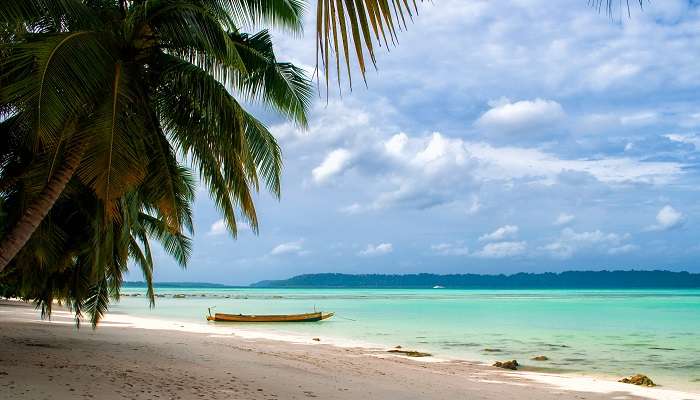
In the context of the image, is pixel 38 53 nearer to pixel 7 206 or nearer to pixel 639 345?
pixel 7 206

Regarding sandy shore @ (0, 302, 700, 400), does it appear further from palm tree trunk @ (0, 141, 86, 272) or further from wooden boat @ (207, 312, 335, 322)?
wooden boat @ (207, 312, 335, 322)

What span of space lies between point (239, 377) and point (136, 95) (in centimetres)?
498

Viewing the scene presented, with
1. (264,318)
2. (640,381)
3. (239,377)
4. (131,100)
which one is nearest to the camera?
(131,100)

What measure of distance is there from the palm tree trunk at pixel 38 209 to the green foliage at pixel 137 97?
2.8 inches

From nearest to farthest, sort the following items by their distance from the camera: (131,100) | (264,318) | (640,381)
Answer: (131,100), (640,381), (264,318)

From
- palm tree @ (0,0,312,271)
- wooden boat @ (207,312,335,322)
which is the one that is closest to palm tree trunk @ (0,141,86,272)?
palm tree @ (0,0,312,271)

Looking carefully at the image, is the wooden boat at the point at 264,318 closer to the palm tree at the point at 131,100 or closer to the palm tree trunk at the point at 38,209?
the palm tree at the point at 131,100

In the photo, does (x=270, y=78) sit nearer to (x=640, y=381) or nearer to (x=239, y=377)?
(x=239, y=377)

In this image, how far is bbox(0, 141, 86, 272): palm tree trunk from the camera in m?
7.02

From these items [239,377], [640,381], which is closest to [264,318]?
[640,381]

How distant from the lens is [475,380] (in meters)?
12.6

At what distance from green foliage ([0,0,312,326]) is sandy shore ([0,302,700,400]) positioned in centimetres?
219

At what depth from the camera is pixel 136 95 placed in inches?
288

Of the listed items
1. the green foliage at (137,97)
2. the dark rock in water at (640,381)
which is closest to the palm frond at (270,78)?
the green foliage at (137,97)
